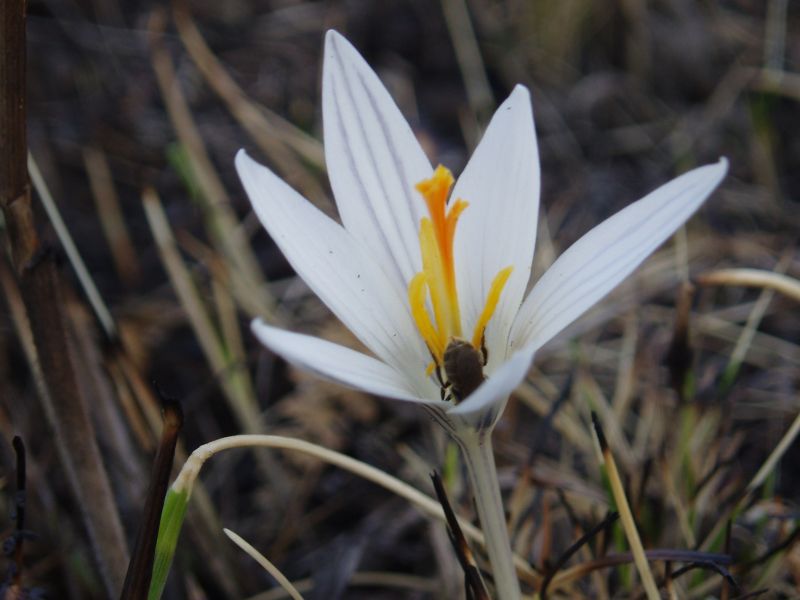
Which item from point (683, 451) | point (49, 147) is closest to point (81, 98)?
point (49, 147)

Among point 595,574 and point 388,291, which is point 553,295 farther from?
point 595,574

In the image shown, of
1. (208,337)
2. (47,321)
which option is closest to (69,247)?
(47,321)

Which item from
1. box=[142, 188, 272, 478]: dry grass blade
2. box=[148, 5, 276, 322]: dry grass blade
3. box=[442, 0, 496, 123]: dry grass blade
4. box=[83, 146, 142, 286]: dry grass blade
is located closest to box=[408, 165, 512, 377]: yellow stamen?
box=[142, 188, 272, 478]: dry grass blade

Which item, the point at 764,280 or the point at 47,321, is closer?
the point at 47,321

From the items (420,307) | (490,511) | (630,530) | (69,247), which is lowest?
(630,530)

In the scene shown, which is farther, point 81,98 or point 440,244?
point 81,98

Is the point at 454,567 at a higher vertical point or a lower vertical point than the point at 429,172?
lower

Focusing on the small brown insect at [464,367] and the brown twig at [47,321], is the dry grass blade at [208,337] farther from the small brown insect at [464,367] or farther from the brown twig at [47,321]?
the small brown insect at [464,367]

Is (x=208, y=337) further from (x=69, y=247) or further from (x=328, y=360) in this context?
(x=328, y=360)
